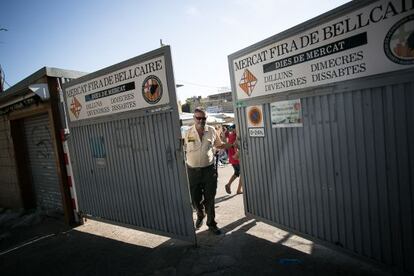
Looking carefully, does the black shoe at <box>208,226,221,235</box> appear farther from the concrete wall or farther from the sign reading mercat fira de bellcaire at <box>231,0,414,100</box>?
the concrete wall

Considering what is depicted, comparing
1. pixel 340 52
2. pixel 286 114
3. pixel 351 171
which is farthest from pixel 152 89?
pixel 351 171

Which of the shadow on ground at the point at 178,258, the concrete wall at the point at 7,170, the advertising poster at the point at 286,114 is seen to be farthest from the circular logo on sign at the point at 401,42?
the concrete wall at the point at 7,170

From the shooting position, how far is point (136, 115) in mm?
4863

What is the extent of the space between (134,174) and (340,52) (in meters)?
3.66

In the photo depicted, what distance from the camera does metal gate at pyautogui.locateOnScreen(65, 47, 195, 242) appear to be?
447cm

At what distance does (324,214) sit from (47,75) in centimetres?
571

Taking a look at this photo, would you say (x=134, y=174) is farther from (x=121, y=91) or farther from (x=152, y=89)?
(x=152, y=89)

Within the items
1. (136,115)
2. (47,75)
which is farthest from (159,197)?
(47,75)

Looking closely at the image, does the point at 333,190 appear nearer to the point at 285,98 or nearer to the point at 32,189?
the point at 285,98

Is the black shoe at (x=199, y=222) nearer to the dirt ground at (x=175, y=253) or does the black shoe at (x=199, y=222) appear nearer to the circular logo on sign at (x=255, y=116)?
the dirt ground at (x=175, y=253)

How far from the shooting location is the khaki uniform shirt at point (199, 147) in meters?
5.10

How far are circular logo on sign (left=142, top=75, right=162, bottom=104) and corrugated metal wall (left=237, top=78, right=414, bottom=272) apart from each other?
62.2 inches

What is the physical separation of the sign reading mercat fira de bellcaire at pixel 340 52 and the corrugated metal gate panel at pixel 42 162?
560 centimetres

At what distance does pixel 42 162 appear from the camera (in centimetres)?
793
